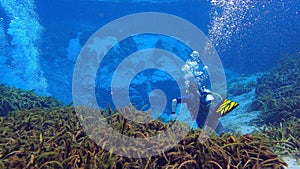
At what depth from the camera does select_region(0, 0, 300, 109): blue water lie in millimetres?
28578

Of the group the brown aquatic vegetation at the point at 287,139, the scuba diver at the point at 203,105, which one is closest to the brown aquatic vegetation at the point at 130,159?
the brown aquatic vegetation at the point at 287,139

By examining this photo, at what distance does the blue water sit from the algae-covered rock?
43.7ft

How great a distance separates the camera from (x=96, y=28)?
38406 millimetres

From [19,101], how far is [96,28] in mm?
29804

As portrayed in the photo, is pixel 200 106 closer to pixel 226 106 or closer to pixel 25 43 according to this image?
pixel 226 106

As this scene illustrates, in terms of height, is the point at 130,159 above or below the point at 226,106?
below

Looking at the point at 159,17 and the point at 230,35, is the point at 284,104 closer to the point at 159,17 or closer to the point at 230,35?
the point at 230,35

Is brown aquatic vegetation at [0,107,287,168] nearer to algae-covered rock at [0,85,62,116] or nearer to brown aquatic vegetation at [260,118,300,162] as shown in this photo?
brown aquatic vegetation at [260,118,300,162]

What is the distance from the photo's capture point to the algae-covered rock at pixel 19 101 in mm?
9570

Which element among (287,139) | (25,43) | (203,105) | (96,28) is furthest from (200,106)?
(96,28)

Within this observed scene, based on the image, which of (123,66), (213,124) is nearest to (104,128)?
(213,124)

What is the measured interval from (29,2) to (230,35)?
28.6 meters

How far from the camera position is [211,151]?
4473 mm

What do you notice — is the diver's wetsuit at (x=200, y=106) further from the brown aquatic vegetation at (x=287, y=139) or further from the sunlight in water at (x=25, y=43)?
the sunlight in water at (x=25, y=43)
